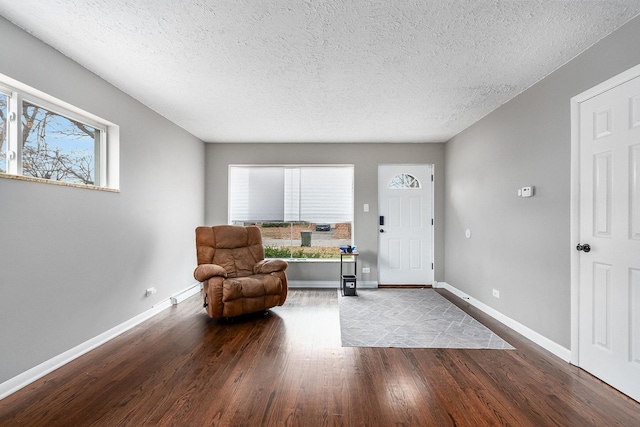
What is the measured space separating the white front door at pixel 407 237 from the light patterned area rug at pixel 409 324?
0.64m

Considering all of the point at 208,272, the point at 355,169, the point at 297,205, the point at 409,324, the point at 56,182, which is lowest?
the point at 409,324

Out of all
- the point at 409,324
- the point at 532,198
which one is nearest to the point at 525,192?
the point at 532,198

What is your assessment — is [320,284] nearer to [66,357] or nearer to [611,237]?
[66,357]

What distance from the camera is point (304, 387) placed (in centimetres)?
214

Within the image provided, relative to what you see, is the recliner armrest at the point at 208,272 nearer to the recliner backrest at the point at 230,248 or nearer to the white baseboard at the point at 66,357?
the recliner backrest at the point at 230,248

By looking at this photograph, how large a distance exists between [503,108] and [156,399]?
13.9ft

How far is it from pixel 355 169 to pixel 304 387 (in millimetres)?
3746

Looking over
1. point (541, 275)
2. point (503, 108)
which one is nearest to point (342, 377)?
point (541, 275)

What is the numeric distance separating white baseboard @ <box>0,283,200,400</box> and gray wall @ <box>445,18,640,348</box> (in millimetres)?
4050

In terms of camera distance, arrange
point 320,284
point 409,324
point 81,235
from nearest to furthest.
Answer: point 81,235
point 409,324
point 320,284

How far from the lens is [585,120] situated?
241cm

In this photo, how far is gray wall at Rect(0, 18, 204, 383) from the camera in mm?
2098

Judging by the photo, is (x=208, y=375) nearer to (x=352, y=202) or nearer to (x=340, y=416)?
(x=340, y=416)

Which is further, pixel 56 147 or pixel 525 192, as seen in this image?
pixel 525 192
